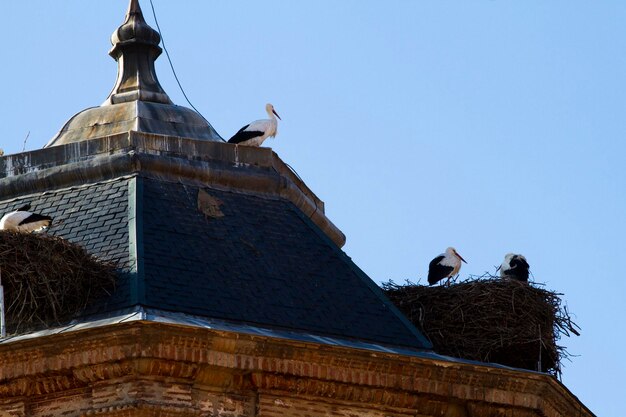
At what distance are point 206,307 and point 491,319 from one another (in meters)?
4.77

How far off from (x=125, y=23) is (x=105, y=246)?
5343mm

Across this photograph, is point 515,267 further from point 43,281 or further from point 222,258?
point 43,281

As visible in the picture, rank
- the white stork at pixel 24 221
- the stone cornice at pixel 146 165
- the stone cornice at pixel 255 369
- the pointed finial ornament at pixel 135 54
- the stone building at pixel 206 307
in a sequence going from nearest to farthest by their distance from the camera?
the stone cornice at pixel 255 369
the stone building at pixel 206 307
the white stork at pixel 24 221
the stone cornice at pixel 146 165
the pointed finial ornament at pixel 135 54

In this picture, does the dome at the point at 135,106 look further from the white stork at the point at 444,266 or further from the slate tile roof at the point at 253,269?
the white stork at the point at 444,266

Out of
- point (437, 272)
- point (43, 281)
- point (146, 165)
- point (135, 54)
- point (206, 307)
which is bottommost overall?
point (206, 307)

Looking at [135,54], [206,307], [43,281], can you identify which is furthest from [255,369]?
[135,54]

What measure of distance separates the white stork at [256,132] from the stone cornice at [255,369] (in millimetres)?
4931

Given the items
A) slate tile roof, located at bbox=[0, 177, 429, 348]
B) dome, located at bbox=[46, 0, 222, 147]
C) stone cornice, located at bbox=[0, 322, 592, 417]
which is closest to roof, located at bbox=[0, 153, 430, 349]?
slate tile roof, located at bbox=[0, 177, 429, 348]

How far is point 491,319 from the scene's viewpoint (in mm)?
32688

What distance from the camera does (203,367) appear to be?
28219 mm

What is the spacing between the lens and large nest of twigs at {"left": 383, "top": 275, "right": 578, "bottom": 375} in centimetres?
3234

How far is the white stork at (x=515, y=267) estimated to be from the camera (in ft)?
113

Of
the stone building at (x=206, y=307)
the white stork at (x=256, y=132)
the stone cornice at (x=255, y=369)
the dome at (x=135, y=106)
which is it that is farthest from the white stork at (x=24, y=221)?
the white stork at (x=256, y=132)

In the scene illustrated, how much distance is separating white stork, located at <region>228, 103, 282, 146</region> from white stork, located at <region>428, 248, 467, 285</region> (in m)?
2.62
